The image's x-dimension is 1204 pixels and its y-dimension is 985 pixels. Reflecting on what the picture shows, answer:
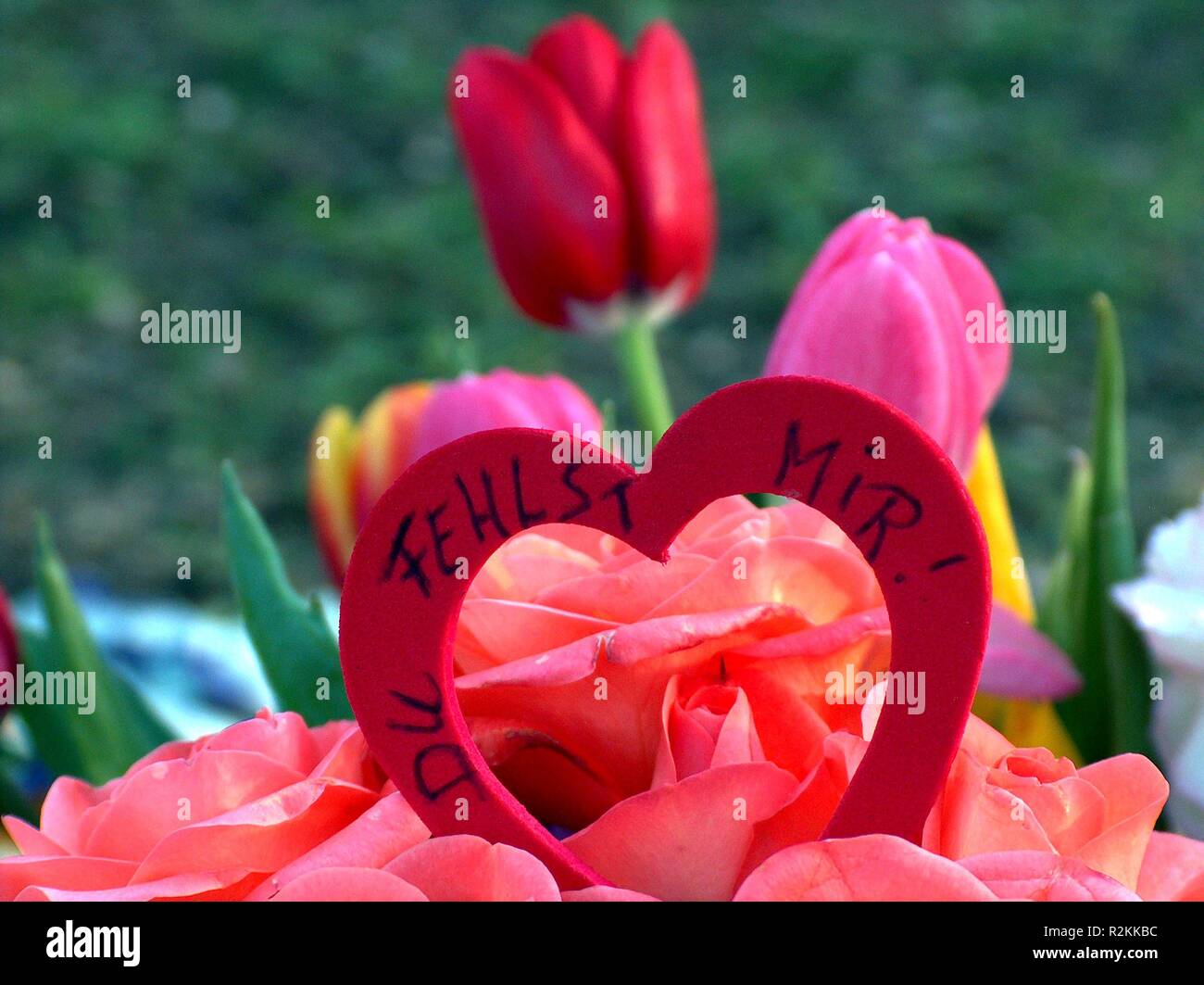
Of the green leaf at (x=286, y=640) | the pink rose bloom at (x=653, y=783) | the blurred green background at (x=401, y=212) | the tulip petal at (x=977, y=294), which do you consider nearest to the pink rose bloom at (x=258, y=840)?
the pink rose bloom at (x=653, y=783)

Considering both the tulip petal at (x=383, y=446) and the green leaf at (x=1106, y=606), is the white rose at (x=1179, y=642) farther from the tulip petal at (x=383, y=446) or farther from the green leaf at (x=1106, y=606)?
the tulip petal at (x=383, y=446)

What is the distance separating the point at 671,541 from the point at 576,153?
35 cm

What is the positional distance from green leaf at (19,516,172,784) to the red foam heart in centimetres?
26

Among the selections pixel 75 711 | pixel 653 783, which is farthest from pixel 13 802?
pixel 653 783

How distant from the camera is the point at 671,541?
0.34 meters

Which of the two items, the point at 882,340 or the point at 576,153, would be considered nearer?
the point at 882,340

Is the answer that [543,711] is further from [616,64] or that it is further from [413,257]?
[413,257]

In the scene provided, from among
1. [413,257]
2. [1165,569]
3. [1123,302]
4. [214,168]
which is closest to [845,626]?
[1165,569]

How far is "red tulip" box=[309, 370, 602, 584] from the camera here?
0.54 meters

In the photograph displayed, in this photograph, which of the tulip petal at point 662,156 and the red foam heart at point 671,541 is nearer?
the red foam heart at point 671,541

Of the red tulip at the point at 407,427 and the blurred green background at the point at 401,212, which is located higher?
the blurred green background at the point at 401,212

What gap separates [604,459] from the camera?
33cm

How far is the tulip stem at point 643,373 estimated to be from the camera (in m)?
0.69

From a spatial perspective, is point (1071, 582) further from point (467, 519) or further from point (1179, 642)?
point (467, 519)
